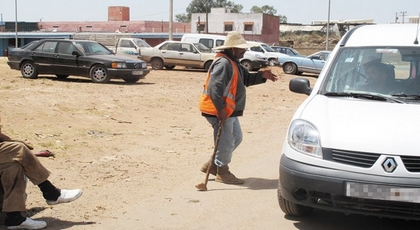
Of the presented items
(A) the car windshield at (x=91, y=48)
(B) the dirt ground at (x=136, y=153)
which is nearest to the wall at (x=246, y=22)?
(A) the car windshield at (x=91, y=48)

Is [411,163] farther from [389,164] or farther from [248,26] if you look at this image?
→ [248,26]

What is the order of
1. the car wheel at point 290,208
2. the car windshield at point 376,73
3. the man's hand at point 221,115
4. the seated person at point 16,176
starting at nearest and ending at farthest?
the seated person at point 16,176
the car wheel at point 290,208
the car windshield at point 376,73
the man's hand at point 221,115

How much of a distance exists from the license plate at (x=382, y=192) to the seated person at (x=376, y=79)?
4.64ft

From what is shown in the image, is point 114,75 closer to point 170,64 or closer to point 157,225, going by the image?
point 170,64

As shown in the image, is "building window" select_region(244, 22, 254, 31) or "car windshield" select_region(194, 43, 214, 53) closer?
"car windshield" select_region(194, 43, 214, 53)

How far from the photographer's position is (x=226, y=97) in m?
6.32

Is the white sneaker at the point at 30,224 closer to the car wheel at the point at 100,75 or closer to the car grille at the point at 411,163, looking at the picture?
the car grille at the point at 411,163

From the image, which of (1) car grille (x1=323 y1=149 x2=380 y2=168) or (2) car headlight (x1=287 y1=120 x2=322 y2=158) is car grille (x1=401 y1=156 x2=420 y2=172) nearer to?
(1) car grille (x1=323 y1=149 x2=380 y2=168)

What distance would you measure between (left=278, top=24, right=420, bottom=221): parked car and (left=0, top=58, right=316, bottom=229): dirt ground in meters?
0.85

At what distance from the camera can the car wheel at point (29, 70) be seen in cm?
1820

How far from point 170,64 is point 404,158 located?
883 inches

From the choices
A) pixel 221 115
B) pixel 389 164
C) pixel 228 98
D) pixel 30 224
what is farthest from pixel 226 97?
pixel 30 224

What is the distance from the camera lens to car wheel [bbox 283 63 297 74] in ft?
92.3

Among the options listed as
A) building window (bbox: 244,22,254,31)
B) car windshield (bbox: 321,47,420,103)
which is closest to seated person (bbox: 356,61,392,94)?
car windshield (bbox: 321,47,420,103)
